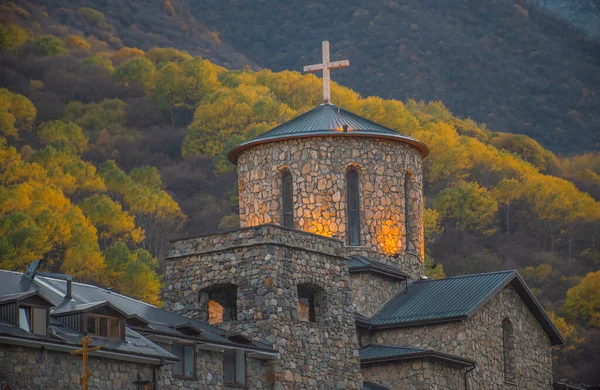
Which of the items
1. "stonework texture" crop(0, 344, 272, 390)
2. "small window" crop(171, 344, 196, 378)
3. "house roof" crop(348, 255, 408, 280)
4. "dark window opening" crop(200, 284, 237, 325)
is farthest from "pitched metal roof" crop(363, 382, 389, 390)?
"small window" crop(171, 344, 196, 378)

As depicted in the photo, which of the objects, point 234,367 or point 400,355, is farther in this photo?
point 400,355

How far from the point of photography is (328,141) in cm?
3541

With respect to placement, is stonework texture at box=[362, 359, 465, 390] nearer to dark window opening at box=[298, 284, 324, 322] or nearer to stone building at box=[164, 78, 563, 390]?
stone building at box=[164, 78, 563, 390]

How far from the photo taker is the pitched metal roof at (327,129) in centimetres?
3528

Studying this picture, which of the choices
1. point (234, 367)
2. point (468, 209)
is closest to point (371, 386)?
point (234, 367)

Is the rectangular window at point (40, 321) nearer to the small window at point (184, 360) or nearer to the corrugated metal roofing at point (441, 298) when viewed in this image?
the small window at point (184, 360)

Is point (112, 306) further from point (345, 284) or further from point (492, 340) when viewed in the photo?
point (492, 340)

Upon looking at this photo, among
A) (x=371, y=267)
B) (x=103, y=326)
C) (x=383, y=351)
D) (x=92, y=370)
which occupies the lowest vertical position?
(x=92, y=370)

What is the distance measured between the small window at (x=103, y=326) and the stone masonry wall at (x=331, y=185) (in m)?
10.8

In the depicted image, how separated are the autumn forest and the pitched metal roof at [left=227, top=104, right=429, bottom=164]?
76.7 ft

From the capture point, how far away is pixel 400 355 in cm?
3136

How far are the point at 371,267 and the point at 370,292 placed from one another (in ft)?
2.38

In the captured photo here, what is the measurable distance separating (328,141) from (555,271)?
148ft

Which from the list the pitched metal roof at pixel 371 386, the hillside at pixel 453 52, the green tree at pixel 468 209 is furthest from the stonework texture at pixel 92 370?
the hillside at pixel 453 52
